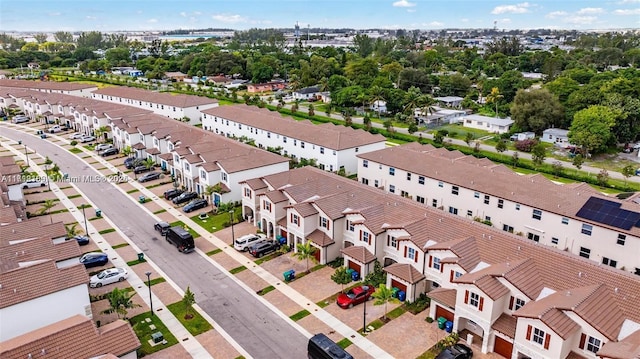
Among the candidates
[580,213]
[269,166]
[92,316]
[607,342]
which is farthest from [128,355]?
[580,213]

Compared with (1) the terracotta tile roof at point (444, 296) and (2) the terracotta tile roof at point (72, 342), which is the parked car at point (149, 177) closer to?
(2) the terracotta tile roof at point (72, 342)

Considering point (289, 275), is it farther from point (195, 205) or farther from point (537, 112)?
point (537, 112)

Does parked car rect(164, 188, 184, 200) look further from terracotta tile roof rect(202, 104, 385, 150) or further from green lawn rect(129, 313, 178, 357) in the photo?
green lawn rect(129, 313, 178, 357)

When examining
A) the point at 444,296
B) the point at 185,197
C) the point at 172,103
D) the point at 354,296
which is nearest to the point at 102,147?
the point at 172,103

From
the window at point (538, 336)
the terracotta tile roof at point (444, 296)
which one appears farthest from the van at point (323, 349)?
the window at point (538, 336)

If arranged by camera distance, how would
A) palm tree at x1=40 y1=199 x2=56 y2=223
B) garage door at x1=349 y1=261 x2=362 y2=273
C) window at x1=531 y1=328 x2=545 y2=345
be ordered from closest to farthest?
window at x1=531 y1=328 x2=545 y2=345 < garage door at x1=349 y1=261 x2=362 y2=273 < palm tree at x1=40 y1=199 x2=56 y2=223

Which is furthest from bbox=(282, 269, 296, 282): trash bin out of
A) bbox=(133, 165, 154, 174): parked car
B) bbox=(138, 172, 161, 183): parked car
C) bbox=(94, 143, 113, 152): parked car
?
bbox=(94, 143, 113, 152): parked car

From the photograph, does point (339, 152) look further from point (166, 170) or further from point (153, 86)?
point (153, 86)
